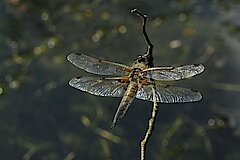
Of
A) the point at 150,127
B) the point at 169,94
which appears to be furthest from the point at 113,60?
the point at 150,127

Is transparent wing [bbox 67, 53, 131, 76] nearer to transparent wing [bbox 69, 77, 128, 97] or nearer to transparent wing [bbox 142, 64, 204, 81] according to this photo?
transparent wing [bbox 69, 77, 128, 97]

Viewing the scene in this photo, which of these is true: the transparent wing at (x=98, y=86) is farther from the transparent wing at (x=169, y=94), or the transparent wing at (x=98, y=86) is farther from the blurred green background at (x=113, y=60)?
the blurred green background at (x=113, y=60)

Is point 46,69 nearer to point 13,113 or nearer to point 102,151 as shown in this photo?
point 13,113

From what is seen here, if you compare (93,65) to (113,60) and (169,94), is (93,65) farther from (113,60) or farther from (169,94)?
(113,60)

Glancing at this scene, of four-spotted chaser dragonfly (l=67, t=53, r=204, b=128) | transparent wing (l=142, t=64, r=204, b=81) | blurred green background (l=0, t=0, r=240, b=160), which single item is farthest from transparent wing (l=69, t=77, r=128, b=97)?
blurred green background (l=0, t=0, r=240, b=160)

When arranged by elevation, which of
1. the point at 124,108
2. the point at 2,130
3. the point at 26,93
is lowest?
the point at 2,130

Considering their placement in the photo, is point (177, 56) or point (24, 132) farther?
point (177, 56)

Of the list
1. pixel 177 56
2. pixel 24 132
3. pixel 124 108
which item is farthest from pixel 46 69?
pixel 124 108
